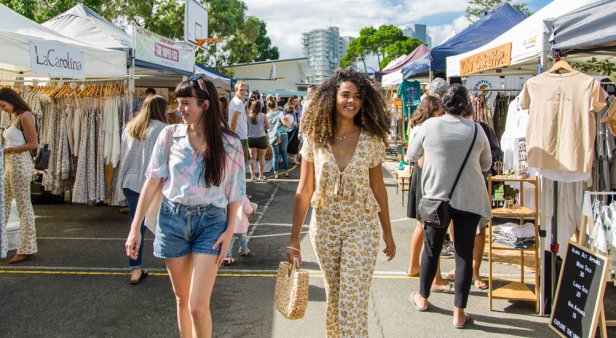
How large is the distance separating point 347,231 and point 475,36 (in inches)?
301

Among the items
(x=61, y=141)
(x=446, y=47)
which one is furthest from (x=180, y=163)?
(x=446, y=47)

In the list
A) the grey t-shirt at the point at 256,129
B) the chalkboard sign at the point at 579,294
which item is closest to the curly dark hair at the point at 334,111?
the chalkboard sign at the point at 579,294

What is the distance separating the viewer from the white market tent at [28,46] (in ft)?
16.8

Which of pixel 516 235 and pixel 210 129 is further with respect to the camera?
pixel 516 235

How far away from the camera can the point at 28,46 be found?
532 centimetres

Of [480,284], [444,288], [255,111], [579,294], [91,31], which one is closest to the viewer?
[579,294]

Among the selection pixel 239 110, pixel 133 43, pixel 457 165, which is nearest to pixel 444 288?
pixel 457 165

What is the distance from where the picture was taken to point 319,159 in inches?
110

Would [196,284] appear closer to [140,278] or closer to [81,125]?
[140,278]

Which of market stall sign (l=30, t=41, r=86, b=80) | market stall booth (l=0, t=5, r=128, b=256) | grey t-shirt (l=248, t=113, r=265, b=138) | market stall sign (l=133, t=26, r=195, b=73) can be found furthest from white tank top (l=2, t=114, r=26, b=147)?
grey t-shirt (l=248, t=113, r=265, b=138)

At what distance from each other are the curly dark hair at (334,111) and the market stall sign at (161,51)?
542 centimetres

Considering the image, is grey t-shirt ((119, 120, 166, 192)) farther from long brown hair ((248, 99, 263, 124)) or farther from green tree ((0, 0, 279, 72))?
green tree ((0, 0, 279, 72))

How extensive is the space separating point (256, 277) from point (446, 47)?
19.7ft

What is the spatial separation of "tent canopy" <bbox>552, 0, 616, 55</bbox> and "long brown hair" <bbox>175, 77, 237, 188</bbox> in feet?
8.59
